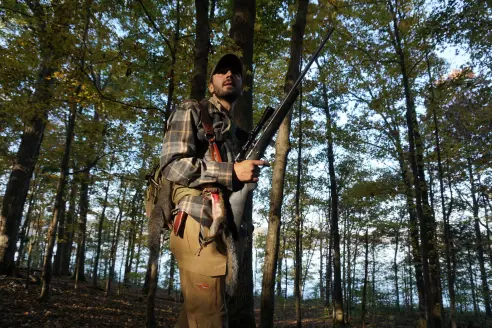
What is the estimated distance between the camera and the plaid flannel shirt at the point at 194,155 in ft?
5.80

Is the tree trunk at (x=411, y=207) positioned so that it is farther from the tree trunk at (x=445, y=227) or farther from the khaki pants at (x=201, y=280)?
the khaki pants at (x=201, y=280)

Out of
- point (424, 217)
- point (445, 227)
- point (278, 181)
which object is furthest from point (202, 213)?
point (445, 227)

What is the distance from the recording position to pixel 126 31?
965cm

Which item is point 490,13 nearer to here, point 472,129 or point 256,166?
point 472,129

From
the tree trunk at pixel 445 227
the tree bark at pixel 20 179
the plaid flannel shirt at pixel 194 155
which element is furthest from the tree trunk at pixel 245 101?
the tree trunk at pixel 445 227

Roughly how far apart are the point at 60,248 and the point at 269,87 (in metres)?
17.0

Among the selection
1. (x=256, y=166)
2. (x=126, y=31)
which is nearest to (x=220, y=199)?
(x=256, y=166)

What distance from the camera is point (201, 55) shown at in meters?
5.74

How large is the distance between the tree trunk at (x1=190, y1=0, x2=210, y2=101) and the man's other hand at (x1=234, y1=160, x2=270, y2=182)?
411 centimetres

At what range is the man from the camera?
1.75 meters

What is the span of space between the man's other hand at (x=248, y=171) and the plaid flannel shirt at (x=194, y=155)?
0.14 feet

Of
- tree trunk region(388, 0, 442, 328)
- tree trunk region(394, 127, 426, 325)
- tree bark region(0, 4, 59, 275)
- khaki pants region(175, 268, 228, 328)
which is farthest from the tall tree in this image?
tree trunk region(394, 127, 426, 325)

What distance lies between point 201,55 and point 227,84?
3.85m

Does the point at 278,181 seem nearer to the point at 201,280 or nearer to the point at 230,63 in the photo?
the point at 230,63
